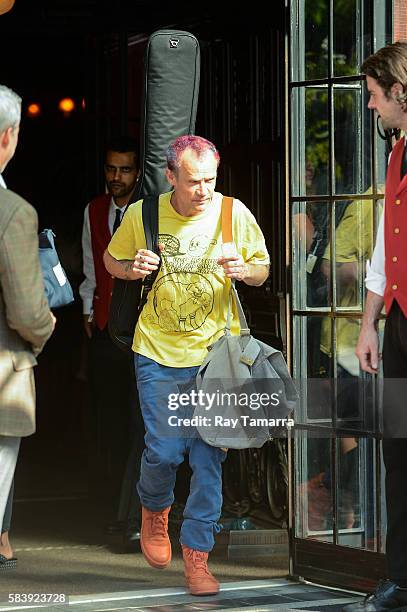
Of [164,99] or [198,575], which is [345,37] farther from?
[198,575]

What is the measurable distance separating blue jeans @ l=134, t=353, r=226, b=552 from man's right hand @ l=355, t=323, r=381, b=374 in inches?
30.8

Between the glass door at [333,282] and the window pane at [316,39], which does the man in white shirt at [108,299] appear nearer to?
the glass door at [333,282]

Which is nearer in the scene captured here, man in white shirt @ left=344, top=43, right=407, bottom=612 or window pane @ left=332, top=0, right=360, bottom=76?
man in white shirt @ left=344, top=43, right=407, bottom=612

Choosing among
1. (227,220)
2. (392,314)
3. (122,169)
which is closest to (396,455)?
(392,314)

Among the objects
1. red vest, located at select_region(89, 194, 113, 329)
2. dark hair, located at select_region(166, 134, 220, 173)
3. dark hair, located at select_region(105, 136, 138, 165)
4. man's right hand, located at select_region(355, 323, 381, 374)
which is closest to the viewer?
man's right hand, located at select_region(355, 323, 381, 374)

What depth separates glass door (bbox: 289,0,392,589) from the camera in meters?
5.91

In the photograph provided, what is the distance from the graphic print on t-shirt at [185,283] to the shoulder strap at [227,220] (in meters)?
0.06

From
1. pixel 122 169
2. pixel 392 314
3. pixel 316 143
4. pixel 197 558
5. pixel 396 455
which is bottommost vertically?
pixel 197 558

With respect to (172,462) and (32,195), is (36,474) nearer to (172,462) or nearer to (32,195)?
(32,195)

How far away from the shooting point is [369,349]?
527cm

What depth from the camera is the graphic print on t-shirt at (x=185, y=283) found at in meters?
5.71

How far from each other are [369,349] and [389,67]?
1.00 m

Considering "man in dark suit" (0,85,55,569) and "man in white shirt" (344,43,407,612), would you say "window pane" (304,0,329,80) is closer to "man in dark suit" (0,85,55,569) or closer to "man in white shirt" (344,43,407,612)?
"man in white shirt" (344,43,407,612)

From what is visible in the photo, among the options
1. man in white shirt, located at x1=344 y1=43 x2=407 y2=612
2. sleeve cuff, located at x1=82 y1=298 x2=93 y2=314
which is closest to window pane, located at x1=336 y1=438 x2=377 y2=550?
man in white shirt, located at x1=344 y1=43 x2=407 y2=612
